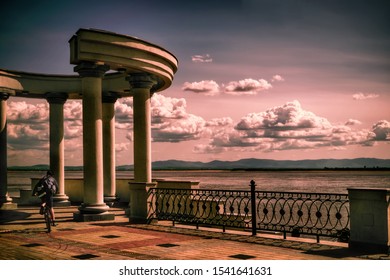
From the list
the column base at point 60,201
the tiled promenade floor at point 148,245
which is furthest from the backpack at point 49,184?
the column base at point 60,201

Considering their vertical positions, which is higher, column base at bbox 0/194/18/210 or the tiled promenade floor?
column base at bbox 0/194/18/210

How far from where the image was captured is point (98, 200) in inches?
658

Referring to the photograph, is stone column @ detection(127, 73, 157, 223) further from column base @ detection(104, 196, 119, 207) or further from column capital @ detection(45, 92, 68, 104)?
column capital @ detection(45, 92, 68, 104)

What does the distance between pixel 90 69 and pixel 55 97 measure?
24.0 feet

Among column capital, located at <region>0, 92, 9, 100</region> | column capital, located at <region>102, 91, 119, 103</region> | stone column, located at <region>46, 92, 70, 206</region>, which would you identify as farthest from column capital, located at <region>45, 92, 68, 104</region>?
column capital, located at <region>102, 91, 119, 103</region>

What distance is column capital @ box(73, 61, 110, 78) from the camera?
639 inches

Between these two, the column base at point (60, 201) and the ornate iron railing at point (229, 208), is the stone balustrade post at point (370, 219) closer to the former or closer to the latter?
the ornate iron railing at point (229, 208)

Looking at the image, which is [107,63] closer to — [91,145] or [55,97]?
[91,145]

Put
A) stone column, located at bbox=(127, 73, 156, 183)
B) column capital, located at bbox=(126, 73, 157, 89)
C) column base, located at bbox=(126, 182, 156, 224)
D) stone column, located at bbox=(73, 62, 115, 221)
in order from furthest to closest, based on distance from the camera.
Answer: stone column, located at bbox=(127, 73, 156, 183) < column capital, located at bbox=(126, 73, 157, 89) < stone column, located at bbox=(73, 62, 115, 221) < column base, located at bbox=(126, 182, 156, 224)

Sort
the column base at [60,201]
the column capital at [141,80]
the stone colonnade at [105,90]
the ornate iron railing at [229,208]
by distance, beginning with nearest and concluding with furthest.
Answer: the ornate iron railing at [229,208]
the stone colonnade at [105,90]
the column capital at [141,80]
the column base at [60,201]

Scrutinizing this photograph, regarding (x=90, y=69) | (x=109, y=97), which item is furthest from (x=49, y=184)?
(x=109, y=97)

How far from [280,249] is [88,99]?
938cm

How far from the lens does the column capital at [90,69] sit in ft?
53.3

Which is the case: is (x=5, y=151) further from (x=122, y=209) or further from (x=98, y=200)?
(x=98, y=200)
